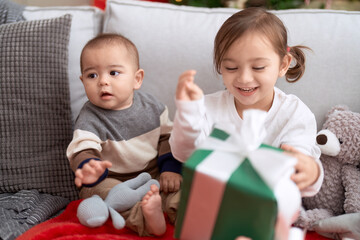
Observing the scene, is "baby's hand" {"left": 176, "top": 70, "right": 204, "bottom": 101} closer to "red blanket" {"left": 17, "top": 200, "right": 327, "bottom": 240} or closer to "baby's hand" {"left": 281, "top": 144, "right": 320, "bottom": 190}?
"baby's hand" {"left": 281, "top": 144, "right": 320, "bottom": 190}

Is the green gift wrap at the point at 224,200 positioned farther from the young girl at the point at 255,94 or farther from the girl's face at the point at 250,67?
the girl's face at the point at 250,67

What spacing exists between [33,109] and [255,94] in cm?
78

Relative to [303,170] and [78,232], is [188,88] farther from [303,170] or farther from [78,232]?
[78,232]

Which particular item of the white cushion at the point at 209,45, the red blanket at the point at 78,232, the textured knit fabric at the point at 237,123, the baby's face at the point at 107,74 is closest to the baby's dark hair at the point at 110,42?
the baby's face at the point at 107,74

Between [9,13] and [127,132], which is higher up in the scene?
[9,13]

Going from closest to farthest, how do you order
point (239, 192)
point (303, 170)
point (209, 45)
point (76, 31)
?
point (239, 192)
point (303, 170)
point (209, 45)
point (76, 31)

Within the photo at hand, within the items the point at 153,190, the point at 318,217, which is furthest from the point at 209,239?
the point at 318,217

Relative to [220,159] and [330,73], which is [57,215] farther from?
[330,73]

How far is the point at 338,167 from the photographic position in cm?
110

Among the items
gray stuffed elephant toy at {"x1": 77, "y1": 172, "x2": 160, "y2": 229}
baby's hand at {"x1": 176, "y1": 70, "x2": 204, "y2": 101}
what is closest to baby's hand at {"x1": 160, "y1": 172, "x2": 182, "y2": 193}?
gray stuffed elephant toy at {"x1": 77, "y1": 172, "x2": 160, "y2": 229}

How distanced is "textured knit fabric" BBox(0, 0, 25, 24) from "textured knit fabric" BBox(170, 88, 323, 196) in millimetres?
829

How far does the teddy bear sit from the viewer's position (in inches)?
41.6

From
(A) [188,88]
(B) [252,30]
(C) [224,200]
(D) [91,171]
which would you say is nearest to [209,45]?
(B) [252,30]

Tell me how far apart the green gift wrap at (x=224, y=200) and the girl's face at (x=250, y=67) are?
0.33m
